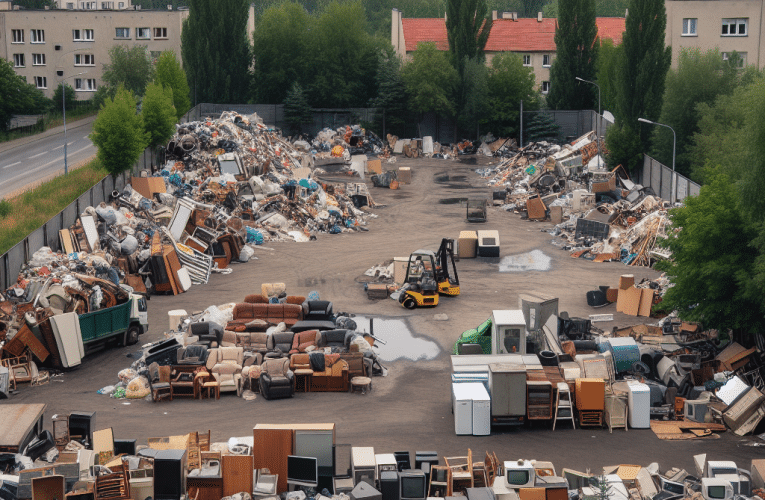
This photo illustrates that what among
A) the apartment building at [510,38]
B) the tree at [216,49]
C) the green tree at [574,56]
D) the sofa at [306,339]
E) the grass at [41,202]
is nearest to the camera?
the sofa at [306,339]

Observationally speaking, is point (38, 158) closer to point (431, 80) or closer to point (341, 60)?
point (341, 60)

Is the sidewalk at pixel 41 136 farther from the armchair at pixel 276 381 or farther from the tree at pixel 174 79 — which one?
the armchair at pixel 276 381

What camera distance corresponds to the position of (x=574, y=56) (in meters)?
64.1

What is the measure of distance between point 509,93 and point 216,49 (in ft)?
64.2

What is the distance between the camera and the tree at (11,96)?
61.3m

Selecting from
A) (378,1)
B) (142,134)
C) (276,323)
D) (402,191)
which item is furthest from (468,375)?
(378,1)

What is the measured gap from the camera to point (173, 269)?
32.5m

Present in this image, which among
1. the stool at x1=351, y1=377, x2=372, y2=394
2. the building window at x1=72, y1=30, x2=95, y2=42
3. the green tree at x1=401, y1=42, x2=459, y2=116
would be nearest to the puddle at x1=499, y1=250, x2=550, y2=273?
the stool at x1=351, y1=377, x2=372, y2=394

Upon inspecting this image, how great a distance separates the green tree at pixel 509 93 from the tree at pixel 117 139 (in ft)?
100

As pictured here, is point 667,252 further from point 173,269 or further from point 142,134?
point 142,134

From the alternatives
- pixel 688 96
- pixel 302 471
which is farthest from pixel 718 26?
pixel 302 471

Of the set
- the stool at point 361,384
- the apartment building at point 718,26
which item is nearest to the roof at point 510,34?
the apartment building at point 718,26

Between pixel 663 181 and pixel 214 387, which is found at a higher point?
pixel 663 181

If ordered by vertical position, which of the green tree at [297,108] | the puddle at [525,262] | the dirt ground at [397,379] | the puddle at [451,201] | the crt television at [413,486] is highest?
the green tree at [297,108]
